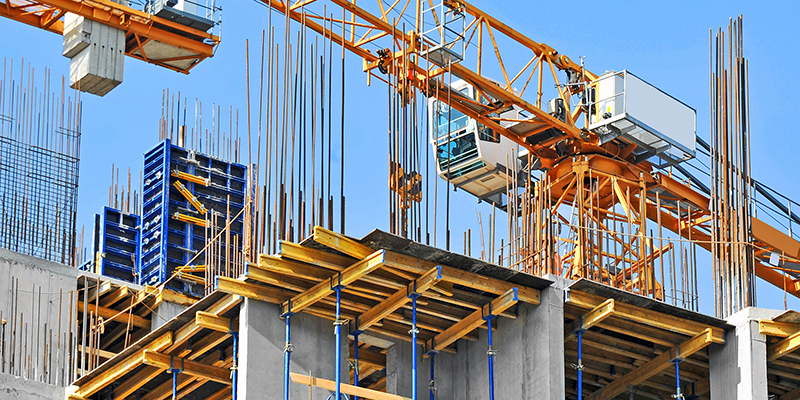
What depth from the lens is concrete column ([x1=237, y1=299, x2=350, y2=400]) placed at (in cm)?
2262

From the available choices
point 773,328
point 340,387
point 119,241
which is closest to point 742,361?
point 773,328

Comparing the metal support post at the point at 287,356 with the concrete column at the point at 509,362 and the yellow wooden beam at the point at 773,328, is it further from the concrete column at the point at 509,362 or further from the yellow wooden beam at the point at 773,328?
the yellow wooden beam at the point at 773,328

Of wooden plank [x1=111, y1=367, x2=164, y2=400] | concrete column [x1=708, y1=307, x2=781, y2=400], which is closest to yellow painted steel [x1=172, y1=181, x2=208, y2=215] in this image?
wooden plank [x1=111, y1=367, x2=164, y2=400]

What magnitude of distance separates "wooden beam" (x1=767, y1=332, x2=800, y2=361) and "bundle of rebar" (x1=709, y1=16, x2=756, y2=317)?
42.5 inches

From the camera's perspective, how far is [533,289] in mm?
23984

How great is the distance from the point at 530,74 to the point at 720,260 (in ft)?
36.4

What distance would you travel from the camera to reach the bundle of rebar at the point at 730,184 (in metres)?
26.5

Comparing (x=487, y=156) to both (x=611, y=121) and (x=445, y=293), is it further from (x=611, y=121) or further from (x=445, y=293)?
(x=445, y=293)

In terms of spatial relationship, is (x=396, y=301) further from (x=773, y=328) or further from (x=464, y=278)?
(x=773, y=328)

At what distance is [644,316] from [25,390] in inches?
431

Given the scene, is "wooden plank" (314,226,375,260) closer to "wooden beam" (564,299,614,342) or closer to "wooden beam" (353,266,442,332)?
"wooden beam" (353,266,442,332)

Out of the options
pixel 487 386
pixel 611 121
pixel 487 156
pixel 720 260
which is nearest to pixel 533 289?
pixel 487 386

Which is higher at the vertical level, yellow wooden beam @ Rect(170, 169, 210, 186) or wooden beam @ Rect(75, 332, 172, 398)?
yellow wooden beam @ Rect(170, 169, 210, 186)

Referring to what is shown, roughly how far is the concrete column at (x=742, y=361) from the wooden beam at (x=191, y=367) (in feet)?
28.9
